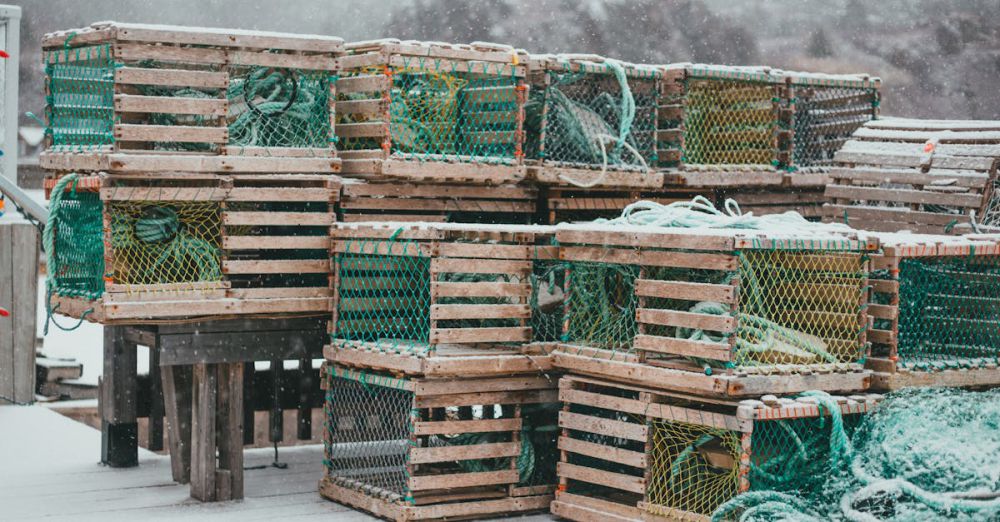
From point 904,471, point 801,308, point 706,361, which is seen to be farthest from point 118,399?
point 904,471

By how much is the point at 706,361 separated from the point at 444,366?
4.47ft

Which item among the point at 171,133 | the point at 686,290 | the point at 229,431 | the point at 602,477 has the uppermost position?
the point at 171,133

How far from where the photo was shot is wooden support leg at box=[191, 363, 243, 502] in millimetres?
8031

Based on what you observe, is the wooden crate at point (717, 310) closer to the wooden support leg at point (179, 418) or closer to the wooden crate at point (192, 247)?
the wooden crate at point (192, 247)

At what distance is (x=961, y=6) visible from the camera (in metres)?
31.1

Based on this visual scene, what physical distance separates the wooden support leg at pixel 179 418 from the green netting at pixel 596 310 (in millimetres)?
2399

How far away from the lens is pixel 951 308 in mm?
8219

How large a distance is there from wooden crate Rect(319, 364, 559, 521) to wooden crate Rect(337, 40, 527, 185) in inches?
50.9

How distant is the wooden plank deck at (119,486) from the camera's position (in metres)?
7.89

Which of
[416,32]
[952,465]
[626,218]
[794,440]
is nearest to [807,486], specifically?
[794,440]

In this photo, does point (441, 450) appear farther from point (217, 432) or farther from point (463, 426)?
point (217, 432)

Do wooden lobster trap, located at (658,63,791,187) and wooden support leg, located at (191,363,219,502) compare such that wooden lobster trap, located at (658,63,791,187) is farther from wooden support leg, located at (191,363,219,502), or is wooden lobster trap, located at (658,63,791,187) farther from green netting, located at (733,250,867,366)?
wooden support leg, located at (191,363,219,502)

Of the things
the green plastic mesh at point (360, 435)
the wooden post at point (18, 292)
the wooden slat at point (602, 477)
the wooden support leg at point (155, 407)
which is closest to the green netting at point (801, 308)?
the wooden slat at point (602, 477)

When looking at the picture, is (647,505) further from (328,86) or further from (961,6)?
(961,6)
